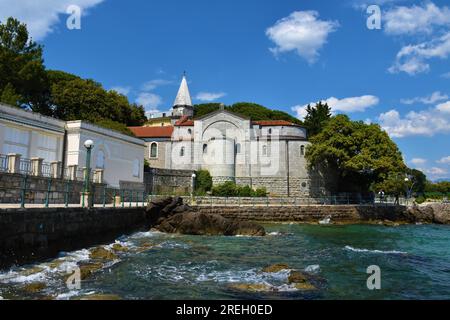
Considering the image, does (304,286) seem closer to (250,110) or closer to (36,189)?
(36,189)

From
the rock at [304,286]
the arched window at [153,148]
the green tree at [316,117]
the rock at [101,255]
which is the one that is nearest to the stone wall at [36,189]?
the rock at [101,255]

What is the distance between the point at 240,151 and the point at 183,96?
2568 centimetres

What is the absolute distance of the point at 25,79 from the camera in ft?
125

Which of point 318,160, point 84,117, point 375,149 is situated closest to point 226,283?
point 375,149

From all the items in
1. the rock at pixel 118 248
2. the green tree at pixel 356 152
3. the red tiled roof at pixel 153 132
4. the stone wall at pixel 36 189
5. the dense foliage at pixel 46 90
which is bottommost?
the rock at pixel 118 248

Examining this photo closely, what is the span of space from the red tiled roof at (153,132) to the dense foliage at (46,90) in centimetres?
280

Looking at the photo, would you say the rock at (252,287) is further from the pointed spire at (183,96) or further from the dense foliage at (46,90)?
the pointed spire at (183,96)

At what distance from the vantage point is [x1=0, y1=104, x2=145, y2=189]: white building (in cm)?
2412

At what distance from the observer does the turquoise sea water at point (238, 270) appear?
9.38 m

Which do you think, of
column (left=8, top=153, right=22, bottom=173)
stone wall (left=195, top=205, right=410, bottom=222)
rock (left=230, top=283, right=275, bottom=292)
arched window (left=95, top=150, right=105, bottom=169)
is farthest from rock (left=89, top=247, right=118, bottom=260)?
arched window (left=95, top=150, right=105, bottom=169)

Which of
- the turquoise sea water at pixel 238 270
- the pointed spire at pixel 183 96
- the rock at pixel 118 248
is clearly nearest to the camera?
the turquoise sea water at pixel 238 270

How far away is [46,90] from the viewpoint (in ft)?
145

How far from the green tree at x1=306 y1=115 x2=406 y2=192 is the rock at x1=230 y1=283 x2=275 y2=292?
30.2 metres

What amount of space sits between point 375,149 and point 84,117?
32086 millimetres
